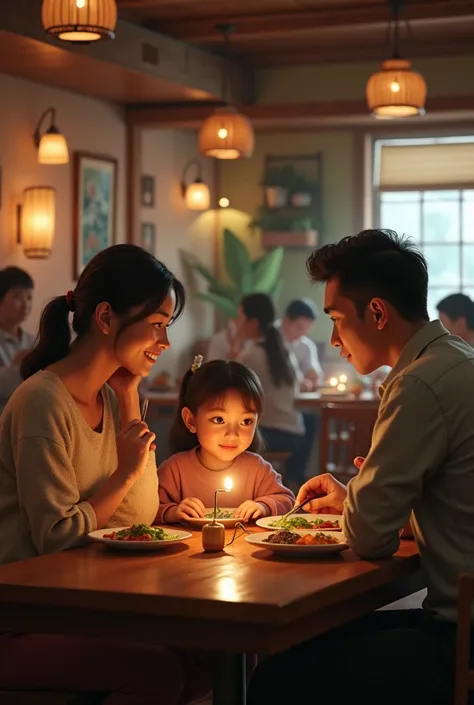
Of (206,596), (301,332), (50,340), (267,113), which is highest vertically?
(267,113)

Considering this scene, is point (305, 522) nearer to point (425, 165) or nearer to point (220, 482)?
point (220, 482)

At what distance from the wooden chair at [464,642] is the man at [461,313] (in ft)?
15.7

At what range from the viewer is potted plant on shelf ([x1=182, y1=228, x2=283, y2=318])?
9797 millimetres

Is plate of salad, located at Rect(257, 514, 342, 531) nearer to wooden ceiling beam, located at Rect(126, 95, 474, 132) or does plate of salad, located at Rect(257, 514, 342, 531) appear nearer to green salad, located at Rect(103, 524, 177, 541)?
green salad, located at Rect(103, 524, 177, 541)

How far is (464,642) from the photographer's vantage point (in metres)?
2.18

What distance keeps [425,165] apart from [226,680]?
7871mm

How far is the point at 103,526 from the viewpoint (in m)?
2.86

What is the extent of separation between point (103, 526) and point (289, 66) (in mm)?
7087

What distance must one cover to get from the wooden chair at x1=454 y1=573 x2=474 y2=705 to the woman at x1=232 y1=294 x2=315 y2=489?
4993 millimetres

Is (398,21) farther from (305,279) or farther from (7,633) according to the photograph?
(7,633)

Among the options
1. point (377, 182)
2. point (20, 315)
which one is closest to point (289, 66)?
point (377, 182)

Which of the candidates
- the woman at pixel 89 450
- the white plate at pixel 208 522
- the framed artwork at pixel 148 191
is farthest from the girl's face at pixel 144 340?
the framed artwork at pixel 148 191

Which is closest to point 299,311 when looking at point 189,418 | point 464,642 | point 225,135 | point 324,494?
point 225,135

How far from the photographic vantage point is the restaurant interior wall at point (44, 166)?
7578 mm
